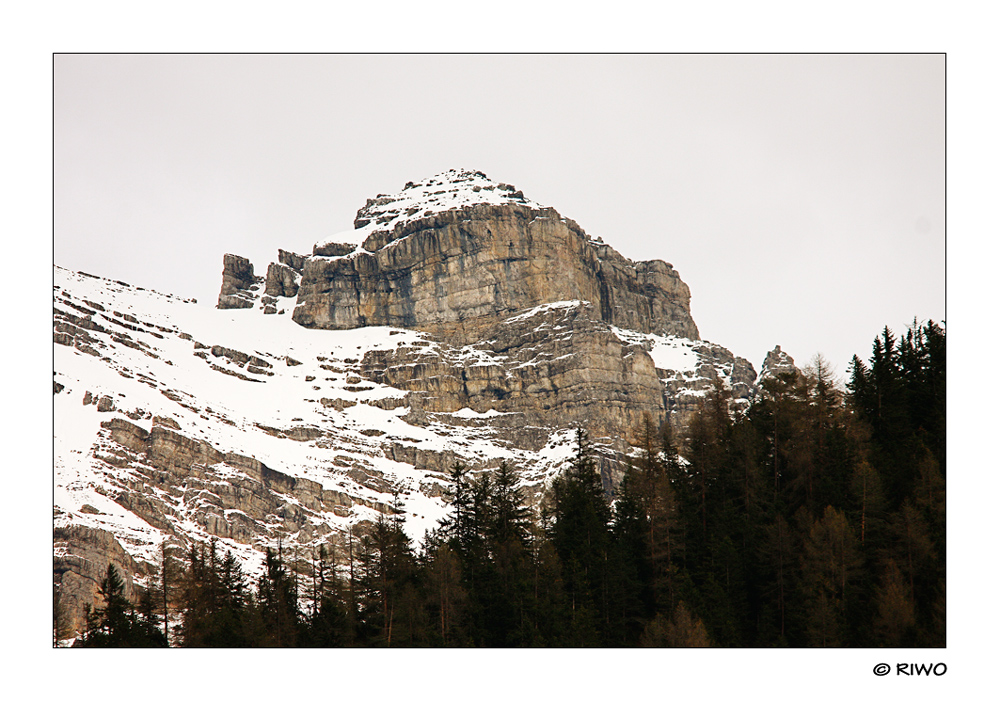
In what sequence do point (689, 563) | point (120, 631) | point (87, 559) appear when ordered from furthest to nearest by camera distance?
point (87, 559) → point (689, 563) → point (120, 631)

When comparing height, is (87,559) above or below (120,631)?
below

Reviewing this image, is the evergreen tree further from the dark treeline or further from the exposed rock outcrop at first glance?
the exposed rock outcrop

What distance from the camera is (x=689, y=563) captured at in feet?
187

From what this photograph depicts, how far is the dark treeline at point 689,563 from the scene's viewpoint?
47.5m

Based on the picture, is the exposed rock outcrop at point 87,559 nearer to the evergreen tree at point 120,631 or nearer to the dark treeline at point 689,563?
the dark treeline at point 689,563

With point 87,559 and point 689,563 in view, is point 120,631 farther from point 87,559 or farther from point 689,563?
point 87,559

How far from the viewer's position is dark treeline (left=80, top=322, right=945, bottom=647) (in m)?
47.5

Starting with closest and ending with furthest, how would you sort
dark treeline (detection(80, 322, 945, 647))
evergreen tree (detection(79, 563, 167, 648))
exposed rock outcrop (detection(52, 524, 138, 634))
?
evergreen tree (detection(79, 563, 167, 648))
dark treeline (detection(80, 322, 945, 647))
exposed rock outcrop (detection(52, 524, 138, 634))

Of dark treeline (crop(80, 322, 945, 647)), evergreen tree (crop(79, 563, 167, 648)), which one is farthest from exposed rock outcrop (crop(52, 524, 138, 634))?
evergreen tree (crop(79, 563, 167, 648))

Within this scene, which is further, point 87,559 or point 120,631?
point 87,559

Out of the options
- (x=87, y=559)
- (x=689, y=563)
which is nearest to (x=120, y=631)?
(x=689, y=563)

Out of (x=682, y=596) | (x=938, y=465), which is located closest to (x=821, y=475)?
(x=938, y=465)

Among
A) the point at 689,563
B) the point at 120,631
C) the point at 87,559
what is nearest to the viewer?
the point at 120,631

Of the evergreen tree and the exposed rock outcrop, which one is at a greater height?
the evergreen tree
